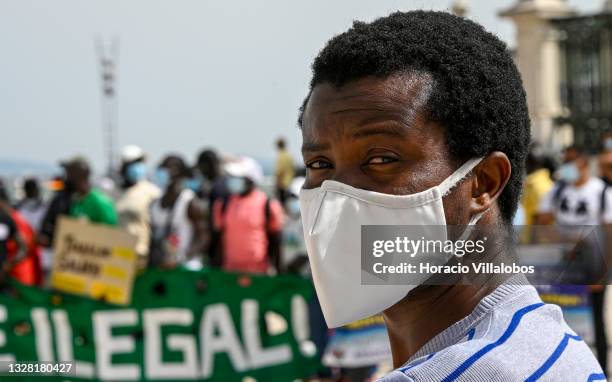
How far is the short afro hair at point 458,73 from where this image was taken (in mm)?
1913

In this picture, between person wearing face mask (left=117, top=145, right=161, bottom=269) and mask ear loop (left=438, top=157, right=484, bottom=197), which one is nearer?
mask ear loop (left=438, top=157, right=484, bottom=197)

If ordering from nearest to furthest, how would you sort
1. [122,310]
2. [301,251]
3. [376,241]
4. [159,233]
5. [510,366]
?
1. [510,366]
2. [376,241]
3. [122,310]
4. [301,251]
5. [159,233]

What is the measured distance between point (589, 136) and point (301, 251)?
542 inches

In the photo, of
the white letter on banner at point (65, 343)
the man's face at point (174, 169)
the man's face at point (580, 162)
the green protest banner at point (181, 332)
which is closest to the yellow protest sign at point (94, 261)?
the green protest banner at point (181, 332)

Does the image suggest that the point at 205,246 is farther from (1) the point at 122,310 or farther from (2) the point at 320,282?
(2) the point at 320,282

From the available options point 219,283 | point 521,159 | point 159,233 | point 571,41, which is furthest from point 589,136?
point 521,159

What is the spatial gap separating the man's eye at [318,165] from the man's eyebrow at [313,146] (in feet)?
0.08

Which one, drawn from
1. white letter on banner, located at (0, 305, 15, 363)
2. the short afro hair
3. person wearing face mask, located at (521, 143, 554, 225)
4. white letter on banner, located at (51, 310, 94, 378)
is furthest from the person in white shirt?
the short afro hair

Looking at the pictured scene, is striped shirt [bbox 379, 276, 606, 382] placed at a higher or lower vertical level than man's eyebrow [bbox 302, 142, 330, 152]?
lower

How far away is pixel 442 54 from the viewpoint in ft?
6.33

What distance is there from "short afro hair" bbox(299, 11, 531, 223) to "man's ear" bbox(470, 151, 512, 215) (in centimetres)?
2

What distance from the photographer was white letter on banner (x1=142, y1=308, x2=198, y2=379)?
810 cm

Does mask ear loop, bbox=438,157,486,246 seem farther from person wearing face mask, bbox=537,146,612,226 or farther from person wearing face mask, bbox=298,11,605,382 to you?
person wearing face mask, bbox=537,146,612,226

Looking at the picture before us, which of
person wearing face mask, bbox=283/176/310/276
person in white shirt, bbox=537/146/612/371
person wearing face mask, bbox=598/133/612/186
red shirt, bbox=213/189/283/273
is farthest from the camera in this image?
red shirt, bbox=213/189/283/273
